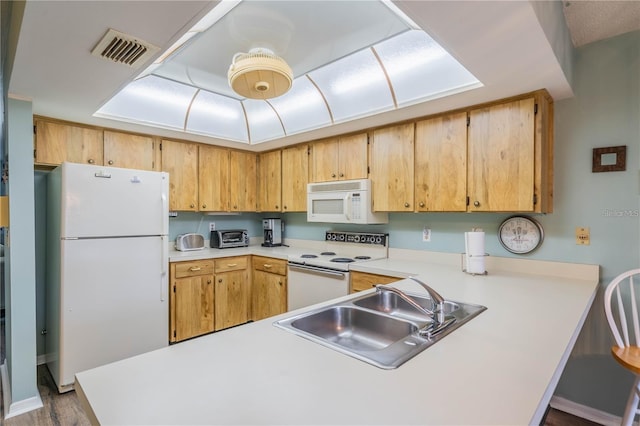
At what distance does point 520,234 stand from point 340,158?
1.74 metres

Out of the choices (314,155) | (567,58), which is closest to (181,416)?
(567,58)

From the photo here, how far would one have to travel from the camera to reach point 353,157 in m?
3.14

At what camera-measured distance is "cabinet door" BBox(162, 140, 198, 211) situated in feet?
11.0

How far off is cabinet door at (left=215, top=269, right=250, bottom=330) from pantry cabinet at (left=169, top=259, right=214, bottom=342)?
0.26 feet

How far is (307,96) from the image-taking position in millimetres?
2953

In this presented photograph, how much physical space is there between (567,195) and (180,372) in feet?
8.52

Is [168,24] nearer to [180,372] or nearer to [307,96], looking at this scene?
[180,372]

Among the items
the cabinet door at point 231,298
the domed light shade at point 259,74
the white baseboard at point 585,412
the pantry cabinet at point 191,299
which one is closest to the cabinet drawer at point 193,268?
the pantry cabinet at point 191,299

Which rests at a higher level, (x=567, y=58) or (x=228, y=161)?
(x=567, y=58)

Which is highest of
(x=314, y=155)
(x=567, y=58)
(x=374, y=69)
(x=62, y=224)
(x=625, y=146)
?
(x=374, y=69)

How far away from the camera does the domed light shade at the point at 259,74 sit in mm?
1698

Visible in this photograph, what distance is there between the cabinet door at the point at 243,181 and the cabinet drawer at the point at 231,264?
0.67 metres

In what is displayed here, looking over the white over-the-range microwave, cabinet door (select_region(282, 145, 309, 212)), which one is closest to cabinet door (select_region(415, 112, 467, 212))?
the white over-the-range microwave

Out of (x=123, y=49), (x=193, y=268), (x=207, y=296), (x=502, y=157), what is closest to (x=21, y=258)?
(x=193, y=268)
